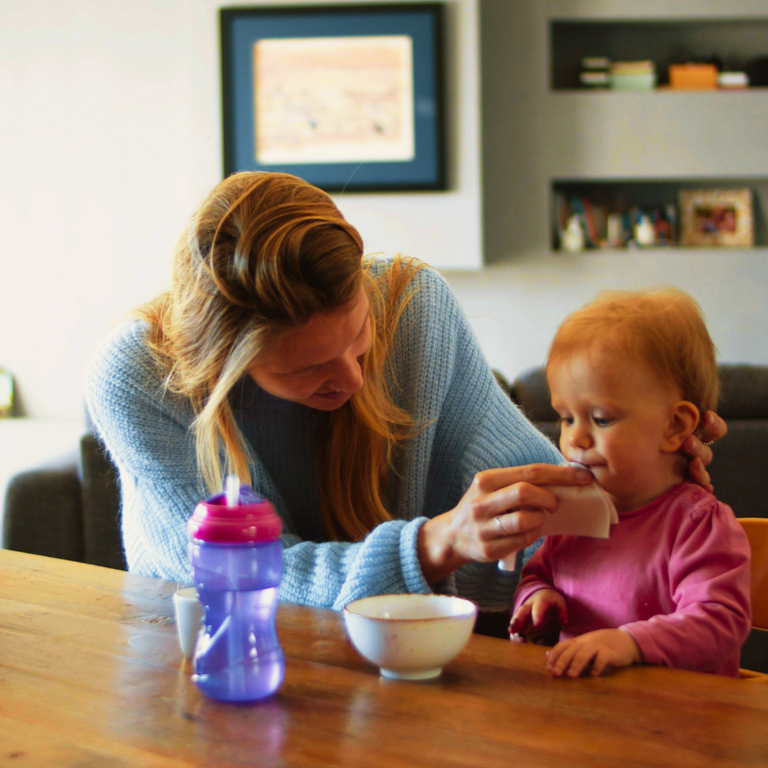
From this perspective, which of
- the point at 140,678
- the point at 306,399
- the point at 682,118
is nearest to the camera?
the point at 140,678

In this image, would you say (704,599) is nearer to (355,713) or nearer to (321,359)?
(355,713)

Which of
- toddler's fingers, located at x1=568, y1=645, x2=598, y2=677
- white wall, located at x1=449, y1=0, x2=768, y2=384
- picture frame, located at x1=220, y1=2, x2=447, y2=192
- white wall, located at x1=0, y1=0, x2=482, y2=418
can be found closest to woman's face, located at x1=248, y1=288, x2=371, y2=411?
toddler's fingers, located at x1=568, y1=645, x2=598, y2=677

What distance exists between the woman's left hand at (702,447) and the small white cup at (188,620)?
558 mm

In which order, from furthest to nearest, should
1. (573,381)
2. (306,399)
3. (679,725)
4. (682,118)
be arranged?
(682,118)
(306,399)
(573,381)
(679,725)

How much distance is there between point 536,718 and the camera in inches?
26.5

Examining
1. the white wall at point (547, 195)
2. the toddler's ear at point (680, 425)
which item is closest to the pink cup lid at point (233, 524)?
the toddler's ear at point (680, 425)

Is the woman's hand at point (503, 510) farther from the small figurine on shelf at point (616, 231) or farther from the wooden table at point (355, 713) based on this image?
the small figurine on shelf at point (616, 231)

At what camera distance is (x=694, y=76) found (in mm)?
4059

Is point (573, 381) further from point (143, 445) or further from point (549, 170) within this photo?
point (549, 170)

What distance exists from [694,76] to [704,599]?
3.70m

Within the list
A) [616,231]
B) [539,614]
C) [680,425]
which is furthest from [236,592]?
[616,231]

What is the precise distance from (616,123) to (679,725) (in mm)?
3769

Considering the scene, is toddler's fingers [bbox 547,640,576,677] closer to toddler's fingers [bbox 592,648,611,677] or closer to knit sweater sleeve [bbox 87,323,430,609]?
toddler's fingers [bbox 592,648,611,677]

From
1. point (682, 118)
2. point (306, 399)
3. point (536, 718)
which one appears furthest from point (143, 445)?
point (682, 118)
